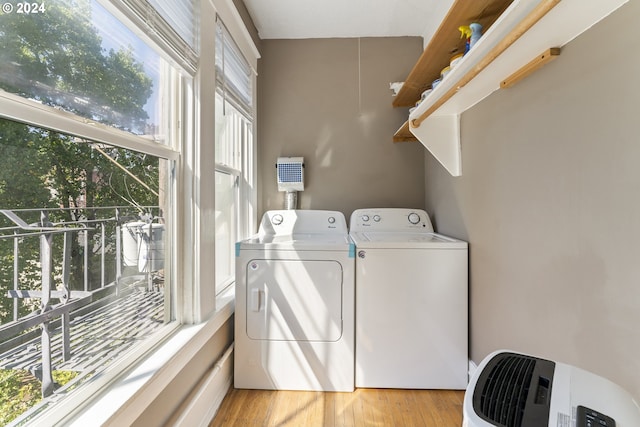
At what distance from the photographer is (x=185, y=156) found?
1458 mm

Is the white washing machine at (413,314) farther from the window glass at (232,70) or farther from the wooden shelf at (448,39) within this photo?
the window glass at (232,70)

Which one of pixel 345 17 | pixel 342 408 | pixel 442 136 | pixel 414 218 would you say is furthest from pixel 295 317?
pixel 345 17

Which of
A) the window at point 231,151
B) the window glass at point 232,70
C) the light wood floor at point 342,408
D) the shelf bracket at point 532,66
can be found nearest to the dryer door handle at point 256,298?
the window at point 231,151

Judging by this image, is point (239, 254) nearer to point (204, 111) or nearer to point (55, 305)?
point (204, 111)

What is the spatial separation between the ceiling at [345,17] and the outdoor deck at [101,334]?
2.14m

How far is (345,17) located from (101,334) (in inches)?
100.0

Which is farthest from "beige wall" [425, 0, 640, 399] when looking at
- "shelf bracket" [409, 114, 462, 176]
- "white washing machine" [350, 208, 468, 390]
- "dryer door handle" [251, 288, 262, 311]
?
"dryer door handle" [251, 288, 262, 311]

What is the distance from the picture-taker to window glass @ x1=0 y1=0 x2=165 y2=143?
2.39 feet

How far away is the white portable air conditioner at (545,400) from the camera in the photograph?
519 mm

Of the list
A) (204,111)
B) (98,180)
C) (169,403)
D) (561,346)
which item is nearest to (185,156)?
(204,111)

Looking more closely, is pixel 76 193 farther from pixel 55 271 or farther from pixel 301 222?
pixel 301 222

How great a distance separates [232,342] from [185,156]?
48.0 inches

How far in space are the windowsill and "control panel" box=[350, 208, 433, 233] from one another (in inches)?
54.5

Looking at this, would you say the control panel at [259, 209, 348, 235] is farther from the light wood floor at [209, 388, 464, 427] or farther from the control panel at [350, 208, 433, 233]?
the light wood floor at [209, 388, 464, 427]
